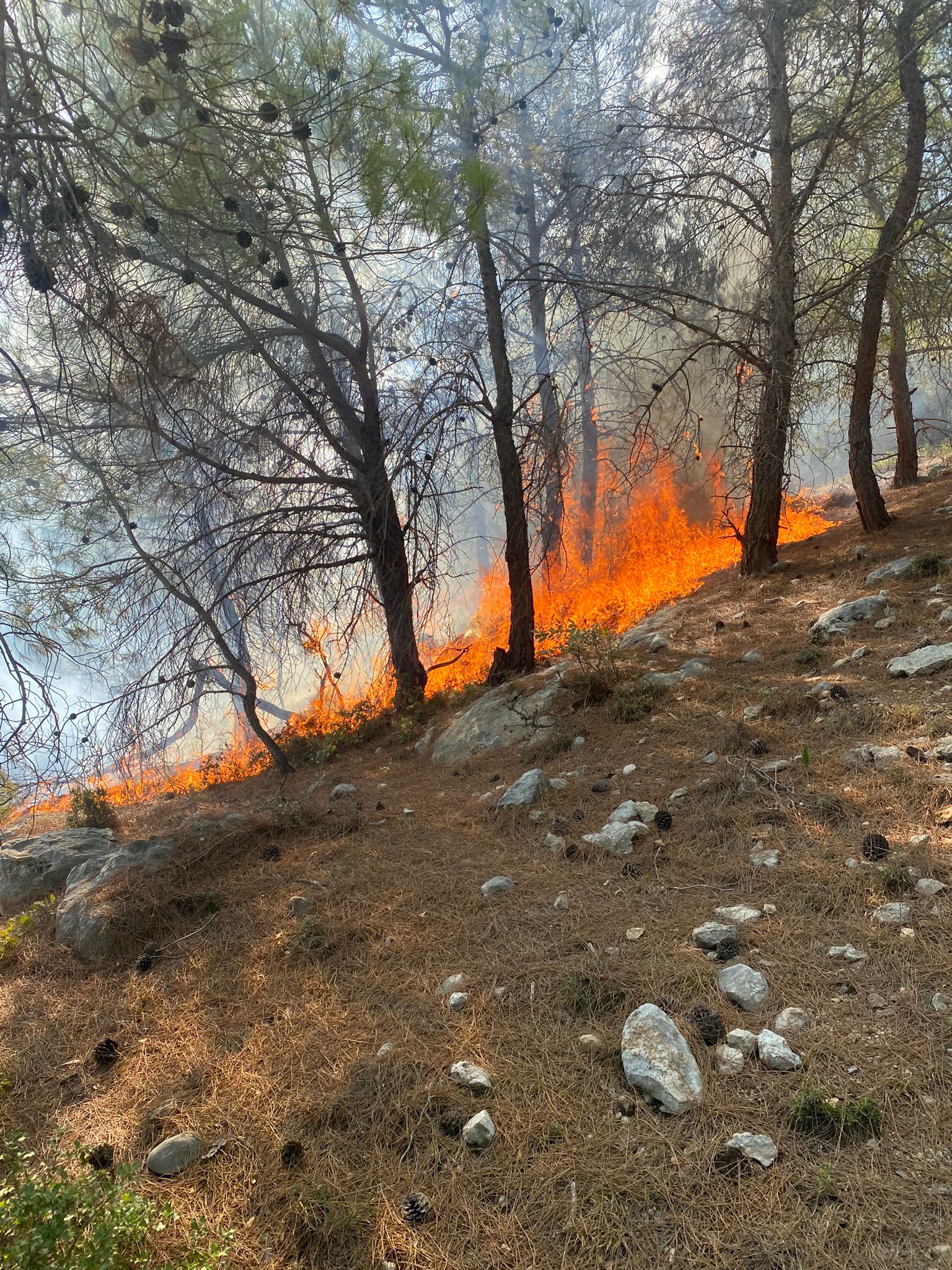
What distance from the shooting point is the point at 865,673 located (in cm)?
409

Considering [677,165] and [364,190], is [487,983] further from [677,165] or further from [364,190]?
[677,165]

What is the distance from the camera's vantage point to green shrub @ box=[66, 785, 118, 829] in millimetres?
6285

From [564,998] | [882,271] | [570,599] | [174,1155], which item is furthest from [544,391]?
[174,1155]

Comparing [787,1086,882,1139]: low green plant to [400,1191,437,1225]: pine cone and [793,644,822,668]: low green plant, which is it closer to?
[400,1191,437,1225]: pine cone

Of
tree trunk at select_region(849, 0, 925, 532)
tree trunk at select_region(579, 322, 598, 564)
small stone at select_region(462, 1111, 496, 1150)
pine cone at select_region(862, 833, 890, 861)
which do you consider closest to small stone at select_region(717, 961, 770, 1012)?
pine cone at select_region(862, 833, 890, 861)

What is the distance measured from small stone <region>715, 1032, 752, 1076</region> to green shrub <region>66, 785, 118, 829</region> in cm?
566

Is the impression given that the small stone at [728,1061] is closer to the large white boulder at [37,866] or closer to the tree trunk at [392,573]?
the large white boulder at [37,866]

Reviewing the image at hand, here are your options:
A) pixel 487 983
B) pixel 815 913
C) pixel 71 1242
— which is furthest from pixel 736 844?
pixel 71 1242

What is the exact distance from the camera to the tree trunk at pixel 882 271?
221 inches

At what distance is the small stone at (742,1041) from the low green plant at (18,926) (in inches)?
135

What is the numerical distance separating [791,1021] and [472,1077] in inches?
36.3

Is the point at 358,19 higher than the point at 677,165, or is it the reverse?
the point at 358,19

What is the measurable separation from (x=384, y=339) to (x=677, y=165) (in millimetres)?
2957

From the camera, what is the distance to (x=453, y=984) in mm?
2574
